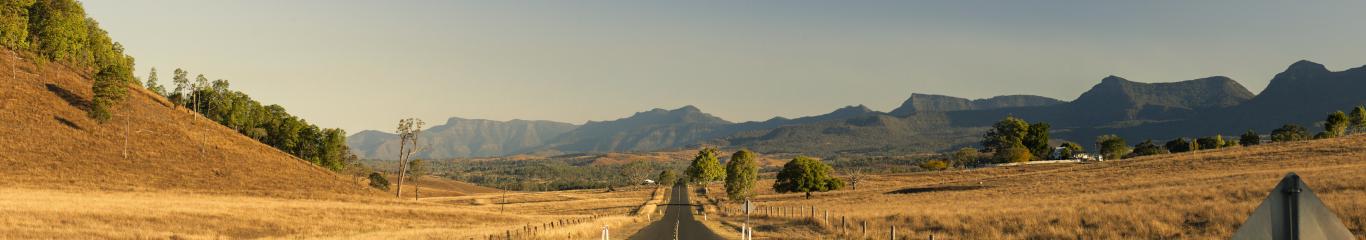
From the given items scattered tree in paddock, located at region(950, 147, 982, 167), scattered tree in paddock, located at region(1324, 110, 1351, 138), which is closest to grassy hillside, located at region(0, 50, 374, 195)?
scattered tree in paddock, located at region(950, 147, 982, 167)

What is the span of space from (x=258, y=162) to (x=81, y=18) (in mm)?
58355

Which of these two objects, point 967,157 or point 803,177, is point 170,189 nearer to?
point 803,177

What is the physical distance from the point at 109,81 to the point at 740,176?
83507 millimetres

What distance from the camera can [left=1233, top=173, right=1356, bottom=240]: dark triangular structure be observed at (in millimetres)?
5180

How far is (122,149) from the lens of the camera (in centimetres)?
9806

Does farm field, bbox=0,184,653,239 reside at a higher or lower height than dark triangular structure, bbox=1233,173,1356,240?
lower

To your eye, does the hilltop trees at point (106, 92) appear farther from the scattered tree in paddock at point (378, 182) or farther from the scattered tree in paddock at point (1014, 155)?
the scattered tree in paddock at point (1014, 155)

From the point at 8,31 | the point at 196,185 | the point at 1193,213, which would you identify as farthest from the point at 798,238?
the point at 8,31

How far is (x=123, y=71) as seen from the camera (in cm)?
11800

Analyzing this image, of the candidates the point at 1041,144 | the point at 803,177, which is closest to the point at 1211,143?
the point at 1041,144

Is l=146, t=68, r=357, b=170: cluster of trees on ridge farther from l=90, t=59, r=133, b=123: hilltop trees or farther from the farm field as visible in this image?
the farm field

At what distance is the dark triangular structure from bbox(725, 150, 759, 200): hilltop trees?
102 meters

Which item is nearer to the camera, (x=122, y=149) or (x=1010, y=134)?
(x=122, y=149)

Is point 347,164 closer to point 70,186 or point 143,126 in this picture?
point 143,126
